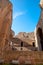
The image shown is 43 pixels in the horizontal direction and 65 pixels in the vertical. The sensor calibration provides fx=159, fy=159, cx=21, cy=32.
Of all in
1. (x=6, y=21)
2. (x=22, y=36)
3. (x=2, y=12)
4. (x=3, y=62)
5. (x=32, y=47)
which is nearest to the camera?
(x=3, y=62)

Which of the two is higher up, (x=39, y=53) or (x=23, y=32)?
(x=23, y=32)

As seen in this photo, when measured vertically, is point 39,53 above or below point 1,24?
below

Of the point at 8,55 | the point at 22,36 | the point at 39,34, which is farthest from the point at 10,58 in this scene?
the point at 22,36

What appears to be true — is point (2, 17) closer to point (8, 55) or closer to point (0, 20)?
point (0, 20)

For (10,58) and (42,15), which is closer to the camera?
(10,58)

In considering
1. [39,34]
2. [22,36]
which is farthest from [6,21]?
[22,36]

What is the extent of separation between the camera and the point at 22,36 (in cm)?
3294

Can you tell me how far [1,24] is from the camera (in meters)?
11.4

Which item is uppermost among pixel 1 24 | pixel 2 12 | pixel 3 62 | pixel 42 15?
pixel 42 15

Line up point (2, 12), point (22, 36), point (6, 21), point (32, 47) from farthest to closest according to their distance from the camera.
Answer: point (22, 36) < point (32, 47) < point (6, 21) < point (2, 12)

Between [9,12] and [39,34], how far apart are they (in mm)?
14900

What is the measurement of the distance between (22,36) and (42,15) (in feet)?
26.8

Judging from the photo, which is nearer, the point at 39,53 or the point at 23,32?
the point at 39,53

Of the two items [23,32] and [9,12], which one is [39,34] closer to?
[23,32]
